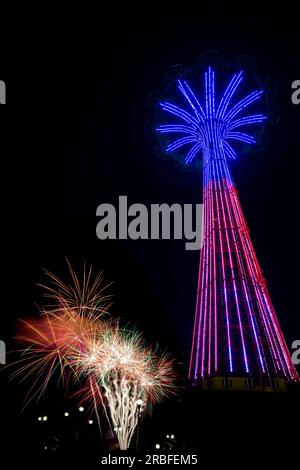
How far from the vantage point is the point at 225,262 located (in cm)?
2717

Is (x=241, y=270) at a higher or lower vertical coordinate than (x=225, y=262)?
lower

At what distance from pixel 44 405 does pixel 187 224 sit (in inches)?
645

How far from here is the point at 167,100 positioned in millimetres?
28203

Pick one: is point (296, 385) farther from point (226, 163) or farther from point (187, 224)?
point (226, 163)

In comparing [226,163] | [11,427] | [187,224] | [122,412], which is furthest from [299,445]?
[226,163]

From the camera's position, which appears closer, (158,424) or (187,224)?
(187,224)

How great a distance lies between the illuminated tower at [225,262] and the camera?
2352cm

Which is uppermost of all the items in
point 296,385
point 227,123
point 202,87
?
point 202,87

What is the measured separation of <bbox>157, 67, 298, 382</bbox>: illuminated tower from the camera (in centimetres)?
2352

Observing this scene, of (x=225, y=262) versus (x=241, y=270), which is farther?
(x=225, y=262)
